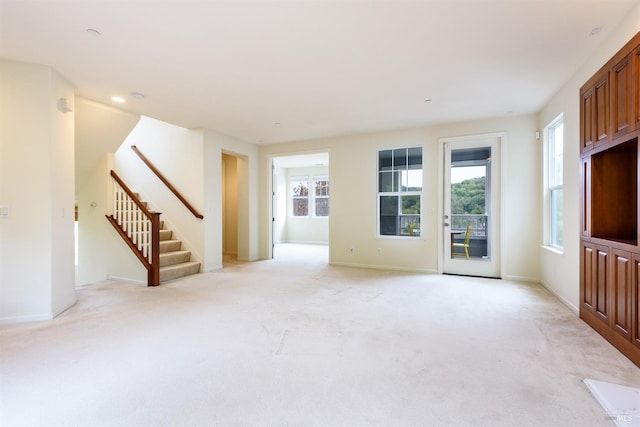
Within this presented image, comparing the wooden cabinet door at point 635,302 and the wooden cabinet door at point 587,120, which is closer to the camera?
the wooden cabinet door at point 635,302

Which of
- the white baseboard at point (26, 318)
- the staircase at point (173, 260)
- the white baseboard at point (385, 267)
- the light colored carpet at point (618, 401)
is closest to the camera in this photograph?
the light colored carpet at point (618, 401)

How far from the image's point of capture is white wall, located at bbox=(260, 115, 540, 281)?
15.5 feet

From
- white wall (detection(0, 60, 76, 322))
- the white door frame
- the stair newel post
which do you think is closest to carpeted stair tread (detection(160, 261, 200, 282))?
the stair newel post

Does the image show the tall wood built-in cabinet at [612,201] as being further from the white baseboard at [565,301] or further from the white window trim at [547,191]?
the white window trim at [547,191]

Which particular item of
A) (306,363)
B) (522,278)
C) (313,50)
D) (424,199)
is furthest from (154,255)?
(522,278)

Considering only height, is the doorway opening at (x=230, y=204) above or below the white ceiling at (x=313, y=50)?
below

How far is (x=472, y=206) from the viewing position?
16.8 feet

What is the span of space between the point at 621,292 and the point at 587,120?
5.40 feet

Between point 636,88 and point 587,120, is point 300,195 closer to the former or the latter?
point 587,120

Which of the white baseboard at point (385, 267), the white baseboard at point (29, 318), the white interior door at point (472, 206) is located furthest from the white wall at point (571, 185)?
A: the white baseboard at point (29, 318)

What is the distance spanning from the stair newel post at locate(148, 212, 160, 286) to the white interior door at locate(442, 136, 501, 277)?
4.62 m

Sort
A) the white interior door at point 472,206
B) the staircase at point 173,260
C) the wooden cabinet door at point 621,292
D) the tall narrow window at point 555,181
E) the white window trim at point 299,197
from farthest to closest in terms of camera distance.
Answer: the white window trim at point 299,197, the white interior door at point 472,206, the staircase at point 173,260, the tall narrow window at point 555,181, the wooden cabinet door at point 621,292

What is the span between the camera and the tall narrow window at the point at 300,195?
10.4m

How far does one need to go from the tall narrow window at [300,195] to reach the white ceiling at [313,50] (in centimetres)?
599
